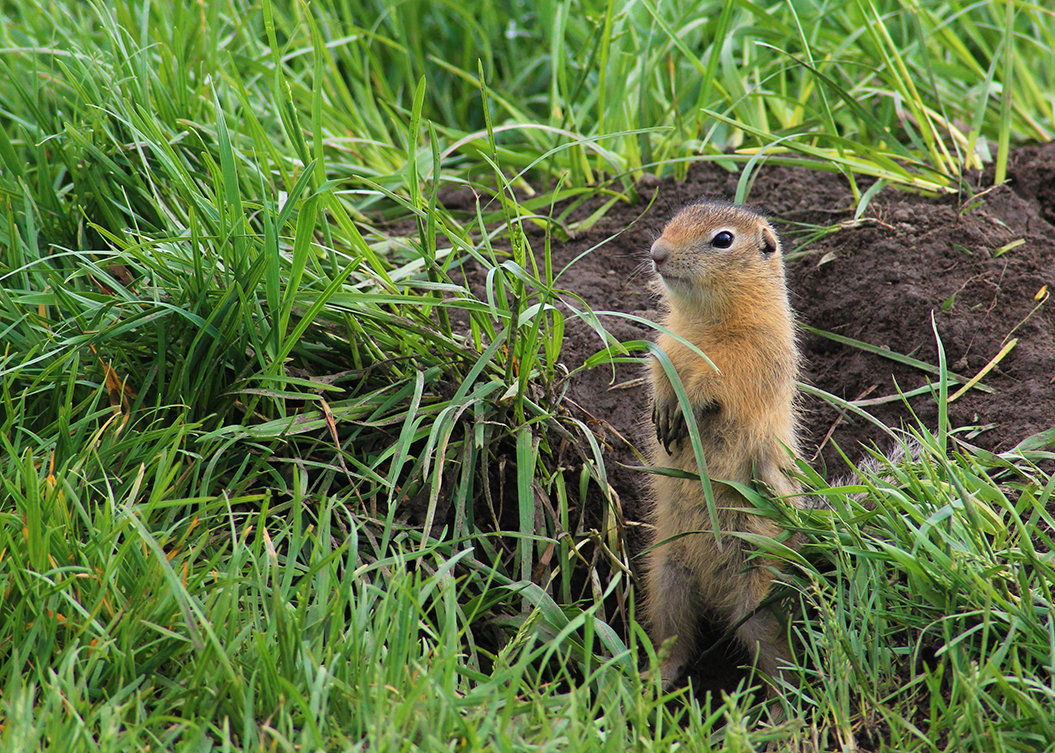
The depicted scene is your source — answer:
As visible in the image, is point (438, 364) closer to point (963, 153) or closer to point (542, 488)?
point (542, 488)

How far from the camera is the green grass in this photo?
261 centimetres

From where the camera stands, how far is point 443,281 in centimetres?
377

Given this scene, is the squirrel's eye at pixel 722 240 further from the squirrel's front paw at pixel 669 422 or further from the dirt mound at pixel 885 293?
the squirrel's front paw at pixel 669 422

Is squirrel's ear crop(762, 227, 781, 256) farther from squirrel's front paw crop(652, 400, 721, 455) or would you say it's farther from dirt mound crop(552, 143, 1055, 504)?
squirrel's front paw crop(652, 400, 721, 455)

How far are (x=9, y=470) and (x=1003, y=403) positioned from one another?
3.40 metres

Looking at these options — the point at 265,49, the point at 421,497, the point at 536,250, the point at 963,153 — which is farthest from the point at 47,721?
the point at 963,153

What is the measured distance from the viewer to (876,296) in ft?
14.9

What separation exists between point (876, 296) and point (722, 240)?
105cm

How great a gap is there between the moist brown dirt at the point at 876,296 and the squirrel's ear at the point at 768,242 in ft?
1.99

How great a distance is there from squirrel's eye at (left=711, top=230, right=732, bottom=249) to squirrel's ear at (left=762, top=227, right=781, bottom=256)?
0.59 feet

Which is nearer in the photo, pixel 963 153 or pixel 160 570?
pixel 160 570

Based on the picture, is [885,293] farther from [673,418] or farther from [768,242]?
[673,418]

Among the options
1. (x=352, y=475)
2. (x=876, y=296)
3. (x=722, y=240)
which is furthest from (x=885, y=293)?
(x=352, y=475)

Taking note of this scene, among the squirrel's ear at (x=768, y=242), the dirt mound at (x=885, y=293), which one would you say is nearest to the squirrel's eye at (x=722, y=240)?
the squirrel's ear at (x=768, y=242)
